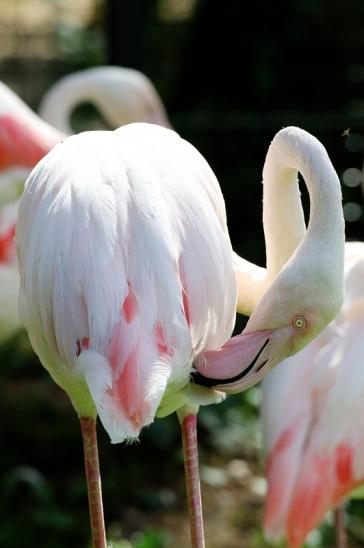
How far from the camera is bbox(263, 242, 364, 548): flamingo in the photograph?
3.69 m

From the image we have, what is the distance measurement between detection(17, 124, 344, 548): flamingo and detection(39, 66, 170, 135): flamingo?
3.33m

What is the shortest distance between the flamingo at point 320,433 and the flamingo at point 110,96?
8.74 ft

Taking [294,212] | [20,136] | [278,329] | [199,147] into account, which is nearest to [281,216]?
[294,212]

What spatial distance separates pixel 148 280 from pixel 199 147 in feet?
14.4

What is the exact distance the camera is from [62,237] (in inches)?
106

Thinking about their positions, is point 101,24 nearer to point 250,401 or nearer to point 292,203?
point 250,401

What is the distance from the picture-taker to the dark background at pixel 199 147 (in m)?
4.92

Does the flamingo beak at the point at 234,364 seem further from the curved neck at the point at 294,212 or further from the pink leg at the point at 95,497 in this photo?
the pink leg at the point at 95,497

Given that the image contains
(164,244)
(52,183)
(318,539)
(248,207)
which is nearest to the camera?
(164,244)

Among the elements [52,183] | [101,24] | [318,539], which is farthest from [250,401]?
[101,24]

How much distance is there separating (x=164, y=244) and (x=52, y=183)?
362 mm

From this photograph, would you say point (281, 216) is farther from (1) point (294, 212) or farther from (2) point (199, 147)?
(2) point (199, 147)

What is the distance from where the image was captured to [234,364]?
2717 millimetres

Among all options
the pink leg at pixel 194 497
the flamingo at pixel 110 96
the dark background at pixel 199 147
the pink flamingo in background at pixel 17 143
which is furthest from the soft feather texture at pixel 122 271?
the flamingo at pixel 110 96
